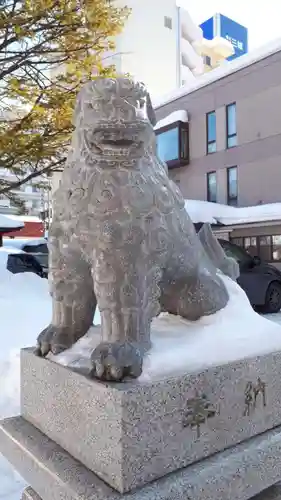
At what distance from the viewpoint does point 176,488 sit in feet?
3.67

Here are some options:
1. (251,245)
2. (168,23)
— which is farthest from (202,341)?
(168,23)

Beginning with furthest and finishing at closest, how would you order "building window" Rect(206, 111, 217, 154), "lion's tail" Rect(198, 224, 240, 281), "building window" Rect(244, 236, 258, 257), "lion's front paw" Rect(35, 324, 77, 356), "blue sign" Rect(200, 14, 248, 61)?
"blue sign" Rect(200, 14, 248, 61)
"building window" Rect(206, 111, 217, 154)
"building window" Rect(244, 236, 258, 257)
"lion's tail" Rect(198, 224, 240, 281)
"lion's front paw" Rect(35, 324, 77, 356)

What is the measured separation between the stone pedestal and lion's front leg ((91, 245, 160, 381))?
0.07 m

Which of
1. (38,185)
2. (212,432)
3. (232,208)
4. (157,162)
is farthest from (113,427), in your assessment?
(232,208)

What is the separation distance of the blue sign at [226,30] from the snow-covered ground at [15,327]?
2298 centimetres

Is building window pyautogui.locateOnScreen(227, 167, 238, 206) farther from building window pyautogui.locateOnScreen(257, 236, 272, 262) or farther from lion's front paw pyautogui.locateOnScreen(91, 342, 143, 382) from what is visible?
lion's front paw pyautogui.locateOnScreen(91, 342, 143, 382)

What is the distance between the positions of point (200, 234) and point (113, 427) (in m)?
0.92

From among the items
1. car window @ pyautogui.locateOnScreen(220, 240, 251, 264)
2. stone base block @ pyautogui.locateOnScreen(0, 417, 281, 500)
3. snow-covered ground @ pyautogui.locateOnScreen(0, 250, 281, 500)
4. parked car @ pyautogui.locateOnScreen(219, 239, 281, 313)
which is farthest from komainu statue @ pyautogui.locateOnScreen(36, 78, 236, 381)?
car window @ pyautogui.locateOnScreen(220, 240, 251, 264)

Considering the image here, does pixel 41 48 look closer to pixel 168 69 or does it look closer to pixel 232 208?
pixel 232 208

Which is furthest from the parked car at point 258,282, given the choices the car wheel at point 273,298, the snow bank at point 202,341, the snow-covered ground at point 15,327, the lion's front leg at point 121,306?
the lion's front leg at point 121,306

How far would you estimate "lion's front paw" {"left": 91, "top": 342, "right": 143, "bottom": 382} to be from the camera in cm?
112

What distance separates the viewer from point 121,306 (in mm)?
1168

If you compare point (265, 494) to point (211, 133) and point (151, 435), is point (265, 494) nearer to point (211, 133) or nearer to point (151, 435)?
point (151, 435)

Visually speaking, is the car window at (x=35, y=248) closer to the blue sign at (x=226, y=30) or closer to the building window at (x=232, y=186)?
the building window at (x=232, y=186)
